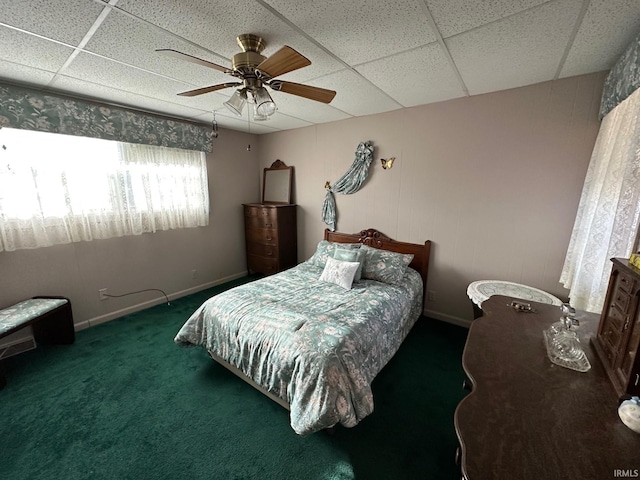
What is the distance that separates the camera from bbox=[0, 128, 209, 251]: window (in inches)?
89.4

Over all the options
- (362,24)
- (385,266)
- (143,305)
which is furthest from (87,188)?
(385,266)

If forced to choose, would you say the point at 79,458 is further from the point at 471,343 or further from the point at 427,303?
the point at 427,303

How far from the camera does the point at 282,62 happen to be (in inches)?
52.4

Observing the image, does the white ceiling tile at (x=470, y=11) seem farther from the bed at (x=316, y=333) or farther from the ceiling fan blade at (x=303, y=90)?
the bed at (x=316, y=333)

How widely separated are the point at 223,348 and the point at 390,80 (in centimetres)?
251

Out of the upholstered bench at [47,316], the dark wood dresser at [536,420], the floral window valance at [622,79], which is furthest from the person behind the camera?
the upholstered bench at [47,316]

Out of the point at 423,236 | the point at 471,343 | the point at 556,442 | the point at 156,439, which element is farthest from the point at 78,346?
the point at 423,236

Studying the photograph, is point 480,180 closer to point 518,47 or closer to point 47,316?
point 518,47

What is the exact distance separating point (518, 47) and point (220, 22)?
1757 mm

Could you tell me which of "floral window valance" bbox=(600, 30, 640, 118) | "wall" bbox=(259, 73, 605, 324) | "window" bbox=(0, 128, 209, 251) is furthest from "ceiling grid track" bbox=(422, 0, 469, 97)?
"window" bbox=(0, 128, 209, 251)

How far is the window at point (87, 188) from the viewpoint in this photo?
7.45 ft

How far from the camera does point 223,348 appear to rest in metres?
2.00

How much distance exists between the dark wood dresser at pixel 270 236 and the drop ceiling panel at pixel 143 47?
2007 millimetres

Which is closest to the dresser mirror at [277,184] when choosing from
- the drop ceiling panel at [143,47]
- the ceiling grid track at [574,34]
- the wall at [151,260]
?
the wall at [151,260]
